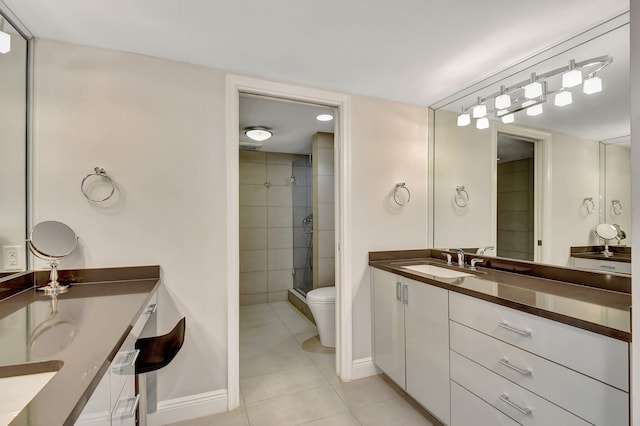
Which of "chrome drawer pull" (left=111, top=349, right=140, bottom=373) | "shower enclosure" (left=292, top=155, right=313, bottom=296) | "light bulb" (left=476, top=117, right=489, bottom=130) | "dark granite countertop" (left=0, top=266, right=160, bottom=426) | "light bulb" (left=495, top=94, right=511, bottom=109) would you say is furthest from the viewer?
"shower enclosure" (left=292, top=155, right=313, bottom=296)

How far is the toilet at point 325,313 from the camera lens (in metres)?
2.80

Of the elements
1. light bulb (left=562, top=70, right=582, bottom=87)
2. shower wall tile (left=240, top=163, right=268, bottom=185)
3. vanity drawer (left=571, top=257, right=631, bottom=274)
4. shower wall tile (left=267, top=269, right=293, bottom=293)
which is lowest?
shower wall tile (left=267, top=269, right=293, bottom=293)

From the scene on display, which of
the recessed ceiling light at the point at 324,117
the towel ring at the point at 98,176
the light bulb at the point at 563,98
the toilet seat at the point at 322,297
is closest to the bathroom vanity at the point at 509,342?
the toilet seat at the point at 322,297

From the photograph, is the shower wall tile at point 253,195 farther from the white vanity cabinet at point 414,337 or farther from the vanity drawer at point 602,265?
the vanity drawer at point 602,265

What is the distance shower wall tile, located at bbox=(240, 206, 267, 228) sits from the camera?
4195mm

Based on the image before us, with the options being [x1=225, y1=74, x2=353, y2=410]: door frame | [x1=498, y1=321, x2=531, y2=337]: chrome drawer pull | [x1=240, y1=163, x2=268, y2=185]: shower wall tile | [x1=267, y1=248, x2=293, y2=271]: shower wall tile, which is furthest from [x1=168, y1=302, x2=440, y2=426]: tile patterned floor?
[x1=240, y1=163, x2=268, y2=185]: shower wall tile

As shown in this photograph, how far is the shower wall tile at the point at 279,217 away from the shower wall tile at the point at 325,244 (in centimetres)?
100

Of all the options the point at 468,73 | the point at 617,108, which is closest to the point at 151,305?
the point at 468,73

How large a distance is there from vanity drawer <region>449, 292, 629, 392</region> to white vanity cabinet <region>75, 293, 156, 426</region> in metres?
1.47

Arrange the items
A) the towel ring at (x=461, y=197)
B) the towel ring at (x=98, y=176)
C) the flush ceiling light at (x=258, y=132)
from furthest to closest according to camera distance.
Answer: the flush ceiling light at (x=258, y=132) < the towel ring at (x=461, y=197) < the towel ring at (x=98, y=176)

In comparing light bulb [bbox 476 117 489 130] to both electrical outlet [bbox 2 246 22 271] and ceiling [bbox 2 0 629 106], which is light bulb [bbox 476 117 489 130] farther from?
electrical outlet [bbox 2 246 22 271]

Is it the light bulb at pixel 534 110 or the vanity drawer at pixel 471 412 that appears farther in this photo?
the light bulb at pixel 534 110

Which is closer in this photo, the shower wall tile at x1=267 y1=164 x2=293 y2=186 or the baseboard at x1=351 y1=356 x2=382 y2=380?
the baseboard at x1=351 y1=356 x2=382 y2=380

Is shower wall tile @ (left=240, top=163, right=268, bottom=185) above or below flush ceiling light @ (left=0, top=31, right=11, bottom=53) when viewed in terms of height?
→ below
